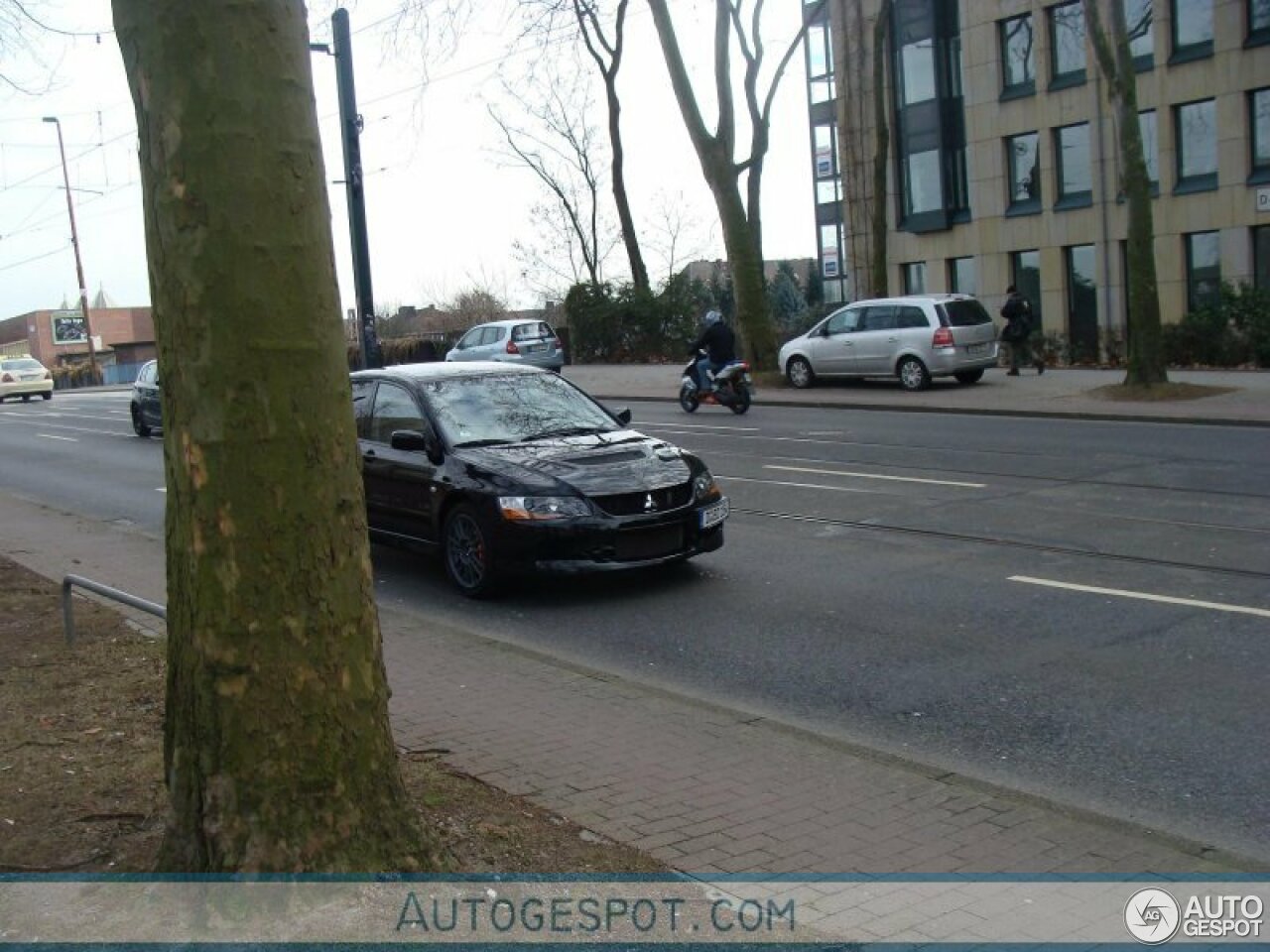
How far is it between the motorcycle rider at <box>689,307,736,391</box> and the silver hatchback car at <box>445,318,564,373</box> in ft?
39.5

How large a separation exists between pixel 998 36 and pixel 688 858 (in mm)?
38685

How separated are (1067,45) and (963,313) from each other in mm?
15500

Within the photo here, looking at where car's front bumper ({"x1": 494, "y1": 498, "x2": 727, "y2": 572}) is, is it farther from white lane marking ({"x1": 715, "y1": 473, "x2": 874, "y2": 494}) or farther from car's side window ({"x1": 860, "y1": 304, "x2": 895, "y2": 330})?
car's side window ({"x1": 860, "y1": 304, "x2": 895, "y2": 330})

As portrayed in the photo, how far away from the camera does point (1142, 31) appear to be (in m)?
35.6

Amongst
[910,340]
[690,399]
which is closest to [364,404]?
[690,399]

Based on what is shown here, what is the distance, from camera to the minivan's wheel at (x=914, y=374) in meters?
26.1

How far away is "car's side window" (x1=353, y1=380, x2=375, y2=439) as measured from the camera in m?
11.1

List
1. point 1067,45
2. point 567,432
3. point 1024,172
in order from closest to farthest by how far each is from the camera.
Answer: point 567,432 → point 1067,45 → point 1024,172

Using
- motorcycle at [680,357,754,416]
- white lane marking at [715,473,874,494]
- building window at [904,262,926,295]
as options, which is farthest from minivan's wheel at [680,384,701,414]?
building window at [904,262,926,295]

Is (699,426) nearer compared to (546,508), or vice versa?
(546,508)

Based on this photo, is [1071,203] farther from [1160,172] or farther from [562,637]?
[562,637]

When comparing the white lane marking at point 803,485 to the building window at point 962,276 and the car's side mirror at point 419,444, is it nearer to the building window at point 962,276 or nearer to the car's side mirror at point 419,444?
the car's side mirror at point 419,444

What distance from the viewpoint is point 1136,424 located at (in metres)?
19.8

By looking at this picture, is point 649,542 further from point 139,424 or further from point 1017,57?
point 1017,57
